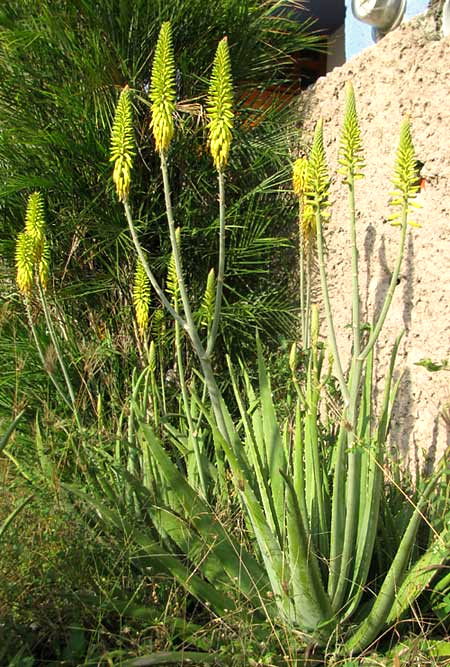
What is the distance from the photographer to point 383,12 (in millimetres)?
4191

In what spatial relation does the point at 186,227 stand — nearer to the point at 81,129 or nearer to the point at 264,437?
the point at 81,129

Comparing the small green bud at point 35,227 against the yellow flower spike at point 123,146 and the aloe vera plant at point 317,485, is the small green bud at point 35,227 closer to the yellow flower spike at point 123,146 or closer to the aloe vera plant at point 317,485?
the yellow flower spike at point 123,146

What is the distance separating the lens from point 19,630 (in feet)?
5.90

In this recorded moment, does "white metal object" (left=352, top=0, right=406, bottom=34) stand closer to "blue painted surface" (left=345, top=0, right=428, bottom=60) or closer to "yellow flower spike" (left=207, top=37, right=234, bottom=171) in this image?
"blue painted surface" (left=345, top=0, right=428, bottom=60)

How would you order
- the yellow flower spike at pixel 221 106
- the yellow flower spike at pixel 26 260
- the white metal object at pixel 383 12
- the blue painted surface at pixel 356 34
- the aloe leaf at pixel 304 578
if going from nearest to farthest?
the aloe leaf at pixel 304 578 < the yellow flower spike at pixel 221 106 < the yellow flower spike at pixel 26 260 < the white metal object at pixel 383 12 < the blue painted surface at pixel 356 34

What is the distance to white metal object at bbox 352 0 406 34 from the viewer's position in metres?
4.16

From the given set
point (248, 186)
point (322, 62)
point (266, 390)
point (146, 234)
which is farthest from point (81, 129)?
point (322, 62)

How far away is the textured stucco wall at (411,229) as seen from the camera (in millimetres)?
2822

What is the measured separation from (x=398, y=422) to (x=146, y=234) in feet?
5.10

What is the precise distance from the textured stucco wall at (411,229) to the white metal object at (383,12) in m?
1.00

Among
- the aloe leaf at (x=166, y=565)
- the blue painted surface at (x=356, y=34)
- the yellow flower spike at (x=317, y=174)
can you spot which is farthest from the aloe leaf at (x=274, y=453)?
the blue painted surface at (x=356, y=34)

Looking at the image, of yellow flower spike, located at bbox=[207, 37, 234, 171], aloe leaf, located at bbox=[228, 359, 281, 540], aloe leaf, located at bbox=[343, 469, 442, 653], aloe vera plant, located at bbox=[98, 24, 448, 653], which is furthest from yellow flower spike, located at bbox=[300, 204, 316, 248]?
aloe leaf, located at bbox=[343, 469, 442, 653]

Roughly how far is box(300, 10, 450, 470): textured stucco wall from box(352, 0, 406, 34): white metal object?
1.00m

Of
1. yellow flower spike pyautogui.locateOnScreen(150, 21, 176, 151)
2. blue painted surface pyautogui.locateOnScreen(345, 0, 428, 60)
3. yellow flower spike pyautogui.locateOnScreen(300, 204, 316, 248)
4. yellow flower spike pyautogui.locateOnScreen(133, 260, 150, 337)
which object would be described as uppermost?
blue painted surface pyautogui.locateOnScreen(345, 0, 428, 60)
